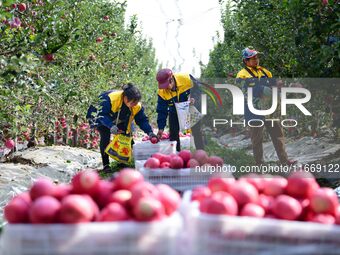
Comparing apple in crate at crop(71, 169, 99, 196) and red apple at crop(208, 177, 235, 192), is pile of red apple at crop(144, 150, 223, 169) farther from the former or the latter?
apple in crate at crop(71, 169, 99, 196)

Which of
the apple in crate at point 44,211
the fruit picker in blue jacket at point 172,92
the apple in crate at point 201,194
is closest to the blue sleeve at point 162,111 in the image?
the fruit picker in blue jacket at point 172,92

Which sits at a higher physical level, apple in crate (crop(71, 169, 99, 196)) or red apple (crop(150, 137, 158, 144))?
apple in crate (crop(71, 169, 99, 196))

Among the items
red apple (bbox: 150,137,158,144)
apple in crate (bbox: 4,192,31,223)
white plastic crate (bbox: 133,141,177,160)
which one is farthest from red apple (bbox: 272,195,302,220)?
red apple (bbox: 150,137,158,144)

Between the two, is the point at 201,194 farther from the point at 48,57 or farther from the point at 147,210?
the point at 48,57

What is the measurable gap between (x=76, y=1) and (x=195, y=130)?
8.13 ft

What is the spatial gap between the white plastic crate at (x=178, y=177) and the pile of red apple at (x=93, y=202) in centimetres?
140

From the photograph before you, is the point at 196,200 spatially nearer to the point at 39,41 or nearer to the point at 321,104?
the point at 39,41

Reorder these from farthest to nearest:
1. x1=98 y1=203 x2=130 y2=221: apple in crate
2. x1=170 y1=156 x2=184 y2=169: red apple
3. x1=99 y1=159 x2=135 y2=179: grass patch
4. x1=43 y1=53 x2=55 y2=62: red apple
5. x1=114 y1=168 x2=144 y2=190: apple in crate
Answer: x1=99 y1=159 x2=135 y2=179: grass patch
x1=43 y1=53 x2=55 y2=62: red apple
x1=170 y1=156 x2=184 y2=169: red apple
x1=114 y1=168 x2=144 y2=190: apple in crate
x1=98 y1=203 x2=130 y2=221: apple in crate

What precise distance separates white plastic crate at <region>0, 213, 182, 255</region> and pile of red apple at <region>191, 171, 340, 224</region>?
253 mm

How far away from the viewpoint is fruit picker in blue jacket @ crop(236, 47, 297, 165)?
19.8ft

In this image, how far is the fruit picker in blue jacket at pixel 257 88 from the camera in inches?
238

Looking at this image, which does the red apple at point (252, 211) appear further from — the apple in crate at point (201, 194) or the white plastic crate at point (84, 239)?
the white plastic crate at point (84, 239)

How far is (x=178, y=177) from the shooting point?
3412 millimetres

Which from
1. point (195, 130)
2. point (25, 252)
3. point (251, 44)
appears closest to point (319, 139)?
point (251, 44)
